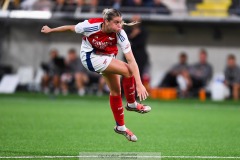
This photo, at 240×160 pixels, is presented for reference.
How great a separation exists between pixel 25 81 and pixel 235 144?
15.2m

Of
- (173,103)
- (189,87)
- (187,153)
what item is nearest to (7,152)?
(187,153)

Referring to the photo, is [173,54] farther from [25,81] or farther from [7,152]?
[7,152]

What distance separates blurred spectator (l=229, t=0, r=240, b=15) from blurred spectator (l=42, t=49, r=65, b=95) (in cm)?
594

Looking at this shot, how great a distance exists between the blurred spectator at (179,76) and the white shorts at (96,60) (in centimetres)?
1274

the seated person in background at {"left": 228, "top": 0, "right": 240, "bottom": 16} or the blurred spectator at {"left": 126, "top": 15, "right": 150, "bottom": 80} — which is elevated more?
the seated person in background at {"left": 228, "top": 0, "right": 240, "bottom": 16}

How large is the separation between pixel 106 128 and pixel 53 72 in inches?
436

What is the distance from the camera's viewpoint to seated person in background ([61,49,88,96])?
915 inches

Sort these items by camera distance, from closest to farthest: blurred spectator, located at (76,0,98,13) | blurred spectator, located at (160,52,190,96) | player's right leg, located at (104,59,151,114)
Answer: player's right leg, located at (104,59,151,114) < blurred spectator, located at (160,52,190,96) < blurred spectator, located at (76,0,98,13)

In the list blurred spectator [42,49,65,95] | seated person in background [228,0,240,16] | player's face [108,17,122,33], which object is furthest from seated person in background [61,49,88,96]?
player's face [108,17,122,33]

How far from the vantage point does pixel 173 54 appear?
25094 millimetres

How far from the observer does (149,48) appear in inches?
1001

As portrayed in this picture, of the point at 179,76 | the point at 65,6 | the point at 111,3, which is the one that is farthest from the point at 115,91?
the point at 65,6

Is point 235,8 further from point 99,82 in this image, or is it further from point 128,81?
point 128,81

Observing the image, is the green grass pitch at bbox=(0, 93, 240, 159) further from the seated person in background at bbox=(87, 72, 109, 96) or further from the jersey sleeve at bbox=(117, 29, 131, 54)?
the seated person in background at bbox=(87, 72, 109, 96)
